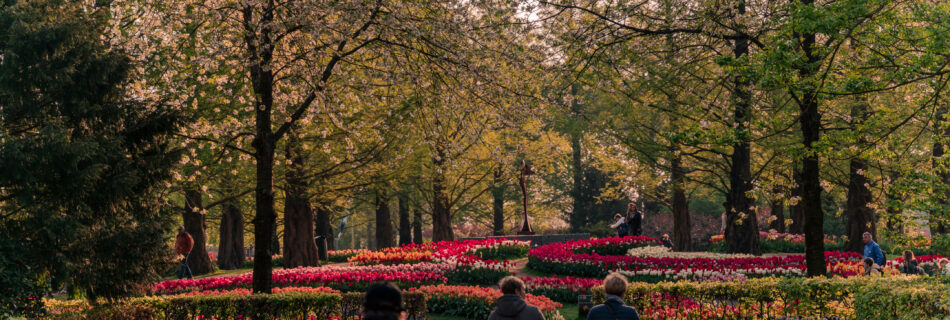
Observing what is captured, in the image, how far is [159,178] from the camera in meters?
10.5

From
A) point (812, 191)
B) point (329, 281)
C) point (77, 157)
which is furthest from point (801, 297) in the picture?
point (77, 157)

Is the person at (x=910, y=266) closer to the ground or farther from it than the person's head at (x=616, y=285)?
closer to the ground

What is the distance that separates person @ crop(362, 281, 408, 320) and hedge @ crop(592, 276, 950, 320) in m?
6.15

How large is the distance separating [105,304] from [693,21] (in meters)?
11.2

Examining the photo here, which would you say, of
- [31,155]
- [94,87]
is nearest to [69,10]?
[94,87]

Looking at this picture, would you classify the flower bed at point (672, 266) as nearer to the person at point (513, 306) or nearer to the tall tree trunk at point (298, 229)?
the tall tree trunk at point (298, 229)

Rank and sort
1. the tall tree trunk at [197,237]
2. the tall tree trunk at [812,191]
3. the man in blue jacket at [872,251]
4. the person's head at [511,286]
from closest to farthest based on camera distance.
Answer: the person's head at [511,286]
the tall tree trunk at [812,191]
the man in blue jacket at [872,251]
the tall tree trunk at [197,237]

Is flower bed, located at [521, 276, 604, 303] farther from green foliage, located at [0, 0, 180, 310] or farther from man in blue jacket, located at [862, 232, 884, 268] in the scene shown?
green foliage, located at [0, 0, 180, 310]

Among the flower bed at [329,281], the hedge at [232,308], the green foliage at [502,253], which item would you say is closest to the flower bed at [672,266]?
the green foliage at [502,253]

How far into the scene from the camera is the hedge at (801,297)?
299 inches

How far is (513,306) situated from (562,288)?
8.24 meters

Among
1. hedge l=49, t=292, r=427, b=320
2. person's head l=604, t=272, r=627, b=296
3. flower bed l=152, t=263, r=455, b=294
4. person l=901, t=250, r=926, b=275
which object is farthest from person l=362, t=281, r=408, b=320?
person l=901, t=250, r=926, b=275

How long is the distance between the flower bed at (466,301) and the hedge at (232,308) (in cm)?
238

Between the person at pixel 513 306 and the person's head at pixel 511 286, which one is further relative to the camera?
the person's head at pixel 511 286
